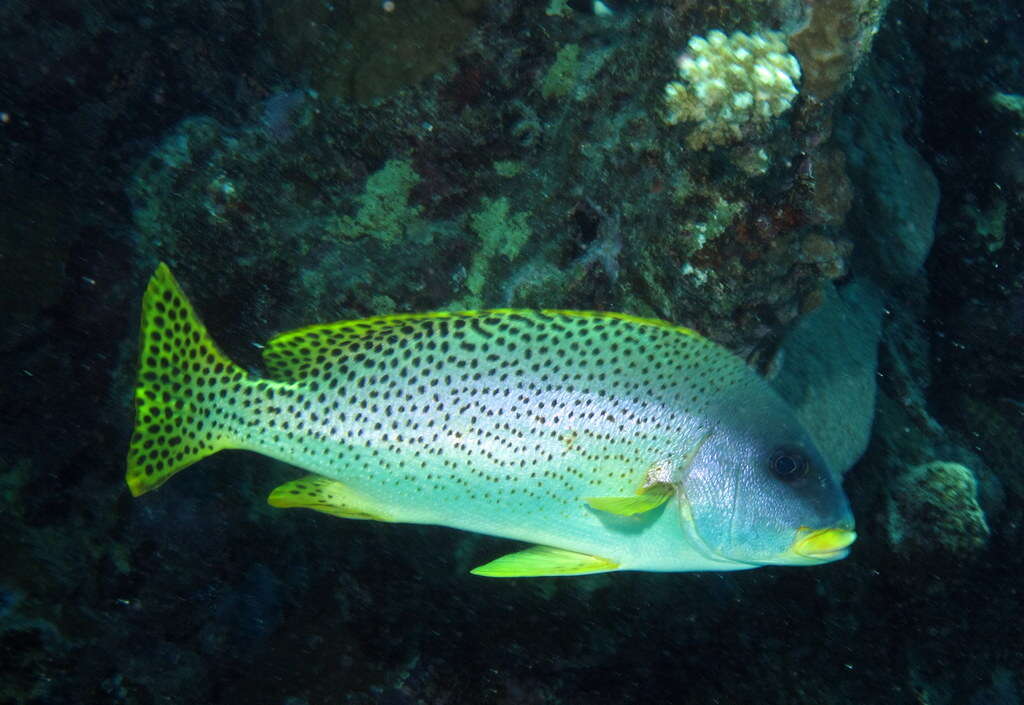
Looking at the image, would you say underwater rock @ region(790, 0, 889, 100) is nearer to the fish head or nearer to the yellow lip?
the fish head

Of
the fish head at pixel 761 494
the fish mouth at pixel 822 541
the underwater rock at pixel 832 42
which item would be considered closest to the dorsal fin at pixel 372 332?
the fish head at pixel 761 494

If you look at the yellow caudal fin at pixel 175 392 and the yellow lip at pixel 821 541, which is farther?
the yellow caudal fin at pixel 175 392

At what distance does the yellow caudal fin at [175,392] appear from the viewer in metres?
2.54

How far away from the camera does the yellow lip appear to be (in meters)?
2.37

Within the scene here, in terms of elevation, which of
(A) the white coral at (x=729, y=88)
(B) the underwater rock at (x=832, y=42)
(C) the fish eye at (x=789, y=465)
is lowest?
(C) the fish eye at (x=789, y=465)

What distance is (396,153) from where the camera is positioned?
13.9 ft

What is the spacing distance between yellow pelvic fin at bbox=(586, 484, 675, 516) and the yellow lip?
21.3 inches

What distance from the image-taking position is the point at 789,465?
95.3 inches

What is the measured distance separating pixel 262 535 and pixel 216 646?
614mm

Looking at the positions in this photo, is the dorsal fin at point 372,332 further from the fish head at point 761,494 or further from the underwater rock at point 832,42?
the underwater rock at point 832,42

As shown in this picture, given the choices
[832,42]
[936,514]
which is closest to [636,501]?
[832,42]

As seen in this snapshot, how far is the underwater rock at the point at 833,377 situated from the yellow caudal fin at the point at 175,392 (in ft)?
10.6

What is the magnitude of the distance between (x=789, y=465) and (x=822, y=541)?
12.5 inches

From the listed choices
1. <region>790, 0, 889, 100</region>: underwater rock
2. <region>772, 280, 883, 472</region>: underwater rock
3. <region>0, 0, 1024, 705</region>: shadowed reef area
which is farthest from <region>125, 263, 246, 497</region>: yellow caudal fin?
<region>790, 0, 889, 100</region>: underwater rock
